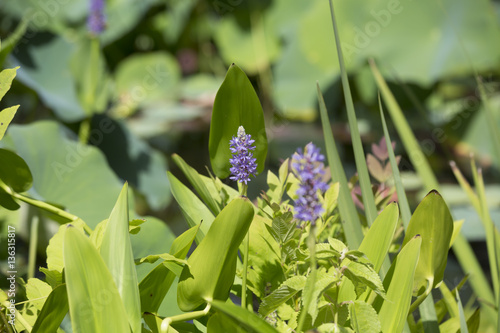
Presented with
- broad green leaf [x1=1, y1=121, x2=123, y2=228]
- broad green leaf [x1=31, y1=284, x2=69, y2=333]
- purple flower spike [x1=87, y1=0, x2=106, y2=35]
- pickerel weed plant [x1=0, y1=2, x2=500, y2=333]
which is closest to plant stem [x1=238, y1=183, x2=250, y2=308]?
pickerel weed plant [x1=0, y1=2, x2=500, y2=333]

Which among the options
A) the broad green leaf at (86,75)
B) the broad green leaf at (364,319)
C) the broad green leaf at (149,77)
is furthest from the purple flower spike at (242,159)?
the broad green leaf at (149,77)

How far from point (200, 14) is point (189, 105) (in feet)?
1.66

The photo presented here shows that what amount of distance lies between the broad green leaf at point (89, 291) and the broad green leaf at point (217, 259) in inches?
1.8

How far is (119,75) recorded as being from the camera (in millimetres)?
2012

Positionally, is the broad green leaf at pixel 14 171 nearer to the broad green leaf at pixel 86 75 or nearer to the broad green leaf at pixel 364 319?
the broad green leaf at pixel 364 319

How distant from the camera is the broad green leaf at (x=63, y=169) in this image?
67cm

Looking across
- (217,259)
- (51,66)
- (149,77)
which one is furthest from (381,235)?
(149,77)

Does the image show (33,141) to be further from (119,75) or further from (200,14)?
(200,14)

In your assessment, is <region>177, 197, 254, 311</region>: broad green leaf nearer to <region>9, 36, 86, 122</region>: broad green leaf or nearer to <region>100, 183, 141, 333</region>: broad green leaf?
<region>100, 183, 141, 333</region>: broad green leaf

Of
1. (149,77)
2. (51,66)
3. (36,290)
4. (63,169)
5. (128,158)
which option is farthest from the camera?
(149,77)

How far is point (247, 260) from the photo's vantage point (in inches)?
12.5

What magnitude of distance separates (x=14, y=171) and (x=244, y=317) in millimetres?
244

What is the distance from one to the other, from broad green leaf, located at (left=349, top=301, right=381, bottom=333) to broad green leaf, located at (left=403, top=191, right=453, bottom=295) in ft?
0.21

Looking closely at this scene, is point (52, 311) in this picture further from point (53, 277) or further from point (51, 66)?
point (51, 66)
